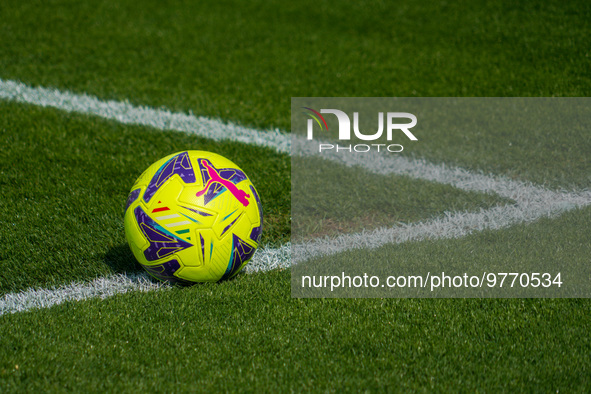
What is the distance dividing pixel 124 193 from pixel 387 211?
1.99 m

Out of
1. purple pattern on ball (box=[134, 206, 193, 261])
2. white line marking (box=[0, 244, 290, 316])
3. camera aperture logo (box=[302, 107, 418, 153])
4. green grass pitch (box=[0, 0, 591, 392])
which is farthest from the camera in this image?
camera aperture logo (box=[302, 107, 418, 153])

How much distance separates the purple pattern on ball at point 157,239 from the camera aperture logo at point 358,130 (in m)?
2.46

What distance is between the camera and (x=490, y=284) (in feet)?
11.1

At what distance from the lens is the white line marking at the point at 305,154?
3.46m

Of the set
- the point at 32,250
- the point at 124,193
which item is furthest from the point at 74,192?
the point at 32,250

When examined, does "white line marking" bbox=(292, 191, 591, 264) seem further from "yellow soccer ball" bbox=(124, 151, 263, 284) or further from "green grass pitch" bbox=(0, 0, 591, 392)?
"yellow soccer ball" bbox=(124, 151, 263, 284)

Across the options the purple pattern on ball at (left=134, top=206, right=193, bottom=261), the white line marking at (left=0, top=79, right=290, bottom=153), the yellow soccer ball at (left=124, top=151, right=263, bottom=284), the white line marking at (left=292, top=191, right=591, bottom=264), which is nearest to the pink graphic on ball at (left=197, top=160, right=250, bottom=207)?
the yellow soccer ball at (left=124, top=151, right=263, bottom=284)

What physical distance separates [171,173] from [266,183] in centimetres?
147

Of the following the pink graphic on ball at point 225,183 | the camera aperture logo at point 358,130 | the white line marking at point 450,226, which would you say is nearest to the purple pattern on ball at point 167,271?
the pink graphic on ball at point 225,183

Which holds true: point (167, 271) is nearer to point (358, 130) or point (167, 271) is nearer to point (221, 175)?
point (221, 175)

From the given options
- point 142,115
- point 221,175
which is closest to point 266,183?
point 221,175

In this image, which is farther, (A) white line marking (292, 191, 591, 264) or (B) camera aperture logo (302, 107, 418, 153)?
(B) camera aperture logo (302, 107, 418, 153)

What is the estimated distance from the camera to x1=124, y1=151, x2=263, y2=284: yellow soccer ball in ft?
10.2

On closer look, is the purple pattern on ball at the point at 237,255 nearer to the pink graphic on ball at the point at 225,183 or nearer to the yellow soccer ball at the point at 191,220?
the yellow soccer ball at the point at 191,220
